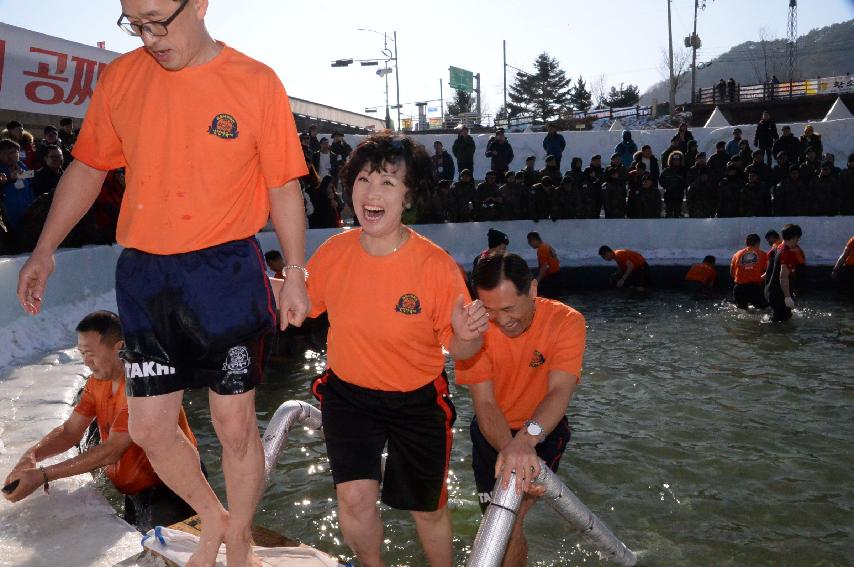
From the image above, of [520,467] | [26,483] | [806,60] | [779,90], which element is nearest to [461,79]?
[779,90]

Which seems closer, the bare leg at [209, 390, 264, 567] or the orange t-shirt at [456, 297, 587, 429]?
the bare leg at [209, 390, 264, 567]

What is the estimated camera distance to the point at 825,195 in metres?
17.0

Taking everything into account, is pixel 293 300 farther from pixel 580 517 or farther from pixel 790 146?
pixel 790 146

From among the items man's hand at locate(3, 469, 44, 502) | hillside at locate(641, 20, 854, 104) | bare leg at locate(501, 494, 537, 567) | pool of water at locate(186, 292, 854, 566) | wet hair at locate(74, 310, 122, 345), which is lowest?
pool of water at locate(186, 292, 854, 566)

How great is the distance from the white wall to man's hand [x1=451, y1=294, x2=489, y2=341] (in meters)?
22.3

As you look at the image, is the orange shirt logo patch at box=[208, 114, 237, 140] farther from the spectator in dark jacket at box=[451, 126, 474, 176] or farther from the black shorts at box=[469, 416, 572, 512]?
the spectator in dark jacket at box=[451, 126, 474, 176]

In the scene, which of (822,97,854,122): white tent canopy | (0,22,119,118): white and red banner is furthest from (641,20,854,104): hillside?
(0,22,119,118): white and red banner

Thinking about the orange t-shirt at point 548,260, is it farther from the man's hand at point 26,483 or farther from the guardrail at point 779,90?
the guardrail at point 779,90

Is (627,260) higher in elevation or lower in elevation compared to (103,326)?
lower

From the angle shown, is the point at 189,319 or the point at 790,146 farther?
the point at 790,146

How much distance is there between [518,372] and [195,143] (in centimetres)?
227

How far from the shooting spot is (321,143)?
19000mm

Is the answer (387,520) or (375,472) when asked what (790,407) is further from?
(375,472)

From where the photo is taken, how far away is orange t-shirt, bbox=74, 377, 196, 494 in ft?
14.2
